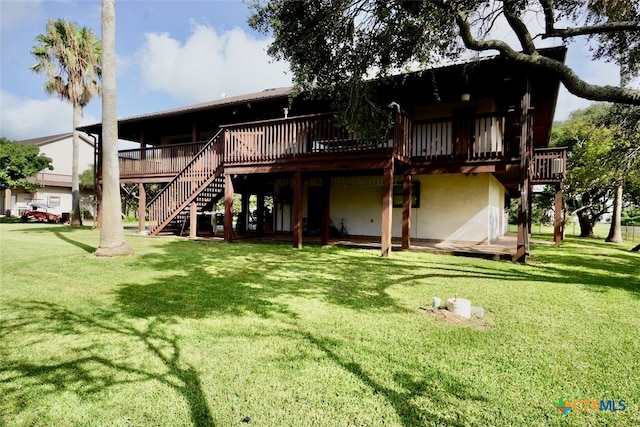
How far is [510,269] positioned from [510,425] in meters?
6.17

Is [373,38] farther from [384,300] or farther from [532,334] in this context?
[532,334]

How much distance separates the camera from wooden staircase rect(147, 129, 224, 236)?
1195 cm

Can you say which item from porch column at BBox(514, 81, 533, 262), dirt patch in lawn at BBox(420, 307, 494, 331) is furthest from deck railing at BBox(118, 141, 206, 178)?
dirt patch in lawn at BBox(420, 307, 494, 331)

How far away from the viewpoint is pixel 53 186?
31.8 m

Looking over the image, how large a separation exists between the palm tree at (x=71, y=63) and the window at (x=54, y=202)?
16.2 metres

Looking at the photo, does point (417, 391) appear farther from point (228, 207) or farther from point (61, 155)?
point (61, 155)

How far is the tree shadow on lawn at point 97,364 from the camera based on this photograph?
8.13ft

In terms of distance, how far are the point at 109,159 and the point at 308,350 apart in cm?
786

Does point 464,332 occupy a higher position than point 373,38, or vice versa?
point 373,38

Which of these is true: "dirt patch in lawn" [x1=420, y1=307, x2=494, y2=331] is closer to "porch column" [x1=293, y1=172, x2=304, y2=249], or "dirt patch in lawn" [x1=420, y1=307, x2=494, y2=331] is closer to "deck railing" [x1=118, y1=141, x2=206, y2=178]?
"porch column" [x1=293, y1=172, x2=304, y2=249]

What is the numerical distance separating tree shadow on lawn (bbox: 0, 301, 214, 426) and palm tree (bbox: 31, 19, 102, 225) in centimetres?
1887

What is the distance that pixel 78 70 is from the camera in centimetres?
1895

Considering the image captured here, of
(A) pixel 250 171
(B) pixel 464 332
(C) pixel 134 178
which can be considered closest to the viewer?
(B) pixel 464 332

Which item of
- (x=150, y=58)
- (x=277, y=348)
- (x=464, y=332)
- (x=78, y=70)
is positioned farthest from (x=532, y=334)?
(x=78, y=70)
